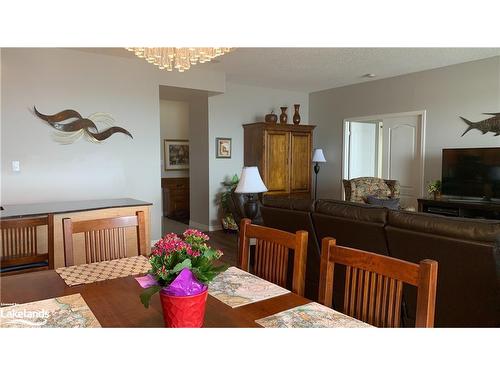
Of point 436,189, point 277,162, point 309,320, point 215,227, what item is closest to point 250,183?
point 277,162

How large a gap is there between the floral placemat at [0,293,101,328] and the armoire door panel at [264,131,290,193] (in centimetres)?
499

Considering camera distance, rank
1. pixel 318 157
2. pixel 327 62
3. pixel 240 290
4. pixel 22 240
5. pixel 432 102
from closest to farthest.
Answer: pixel 240 290, pixel 22 240, pixel 327 62, pixel 432 102, pixel 318 157

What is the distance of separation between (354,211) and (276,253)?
996 mm

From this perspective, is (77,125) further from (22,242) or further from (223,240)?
(22,242)

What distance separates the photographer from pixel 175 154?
26.7ft

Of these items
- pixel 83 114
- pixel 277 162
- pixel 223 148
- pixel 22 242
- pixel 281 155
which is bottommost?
pixel 22 242

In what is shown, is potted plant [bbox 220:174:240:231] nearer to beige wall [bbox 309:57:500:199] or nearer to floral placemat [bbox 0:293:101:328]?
beige wall [bbox 309:57:500:199]

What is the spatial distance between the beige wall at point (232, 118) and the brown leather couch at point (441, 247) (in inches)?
144

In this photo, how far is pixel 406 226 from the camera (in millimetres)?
2254

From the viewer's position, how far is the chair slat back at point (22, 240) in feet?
6.13

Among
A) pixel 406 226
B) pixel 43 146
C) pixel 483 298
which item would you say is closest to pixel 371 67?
pixel 406 226

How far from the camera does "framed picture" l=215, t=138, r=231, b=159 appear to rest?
6.25 m
